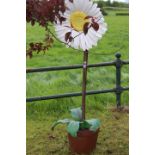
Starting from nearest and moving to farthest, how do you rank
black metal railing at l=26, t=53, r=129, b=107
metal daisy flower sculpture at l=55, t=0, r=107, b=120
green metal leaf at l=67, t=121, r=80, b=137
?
metal daisy flower sculpture at l=55, t=0, r=107, b=120 < green metal leaf at l=67, t=121, r=80, b=137 < black metal railing at l=26, t=53, r=129, b=107

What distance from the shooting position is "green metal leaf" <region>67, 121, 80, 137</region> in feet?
9.64

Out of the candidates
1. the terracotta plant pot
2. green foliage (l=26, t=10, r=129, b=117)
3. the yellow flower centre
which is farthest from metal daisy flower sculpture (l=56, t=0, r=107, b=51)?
the terracotta plant pot

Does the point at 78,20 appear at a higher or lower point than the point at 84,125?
higher

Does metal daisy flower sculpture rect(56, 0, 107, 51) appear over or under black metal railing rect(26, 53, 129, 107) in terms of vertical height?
over

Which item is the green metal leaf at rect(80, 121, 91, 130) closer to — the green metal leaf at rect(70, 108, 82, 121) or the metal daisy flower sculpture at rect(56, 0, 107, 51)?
the green metal leaf at rect(70, 108, 82, 121)

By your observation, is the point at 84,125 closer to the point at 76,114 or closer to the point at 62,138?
the point at 76,114

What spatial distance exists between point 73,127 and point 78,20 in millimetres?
630

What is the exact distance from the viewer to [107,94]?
352 centimetres

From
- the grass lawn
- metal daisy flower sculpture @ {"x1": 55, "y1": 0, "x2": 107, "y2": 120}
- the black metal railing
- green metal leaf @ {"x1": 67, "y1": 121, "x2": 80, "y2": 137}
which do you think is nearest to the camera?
metal daisy flower sculpture @ {"x1": 55, "y1": 0, "x2": 107, "y2": 120}

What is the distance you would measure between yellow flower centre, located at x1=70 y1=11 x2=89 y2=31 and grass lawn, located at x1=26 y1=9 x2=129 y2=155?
0.66 ft

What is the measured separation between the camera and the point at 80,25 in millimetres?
2803

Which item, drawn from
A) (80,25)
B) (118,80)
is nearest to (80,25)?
(80,25)

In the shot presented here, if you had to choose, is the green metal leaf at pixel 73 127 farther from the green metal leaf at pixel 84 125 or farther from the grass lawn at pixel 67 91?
the grass lawn at pixel 67 91

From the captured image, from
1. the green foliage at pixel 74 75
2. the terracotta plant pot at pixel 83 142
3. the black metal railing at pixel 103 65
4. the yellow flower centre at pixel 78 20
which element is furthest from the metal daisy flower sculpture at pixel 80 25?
the terracotta plant pot at pixel 83 142
